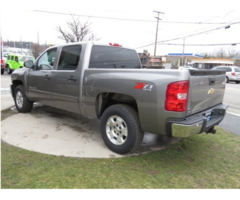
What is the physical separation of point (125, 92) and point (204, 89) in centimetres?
119

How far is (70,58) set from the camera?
429 cm

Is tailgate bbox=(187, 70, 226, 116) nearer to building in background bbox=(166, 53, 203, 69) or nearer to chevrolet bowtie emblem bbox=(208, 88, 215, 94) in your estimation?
chevrolet bowtie emblem bbox=(208, 88, 215, 94)

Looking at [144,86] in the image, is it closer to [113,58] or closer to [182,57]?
[113,58]

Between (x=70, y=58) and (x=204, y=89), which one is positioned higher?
(x=70, y=58)

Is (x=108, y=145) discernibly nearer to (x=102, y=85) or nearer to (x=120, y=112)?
(x=120, y=112)

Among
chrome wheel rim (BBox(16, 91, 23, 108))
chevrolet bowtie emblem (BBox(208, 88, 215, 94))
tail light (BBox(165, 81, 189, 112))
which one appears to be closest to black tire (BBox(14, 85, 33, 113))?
chrome wheel rim (BBox(16, 91, 23, 108))

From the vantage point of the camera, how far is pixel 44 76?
4.77 metres

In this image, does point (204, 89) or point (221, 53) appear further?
point (221, 53)

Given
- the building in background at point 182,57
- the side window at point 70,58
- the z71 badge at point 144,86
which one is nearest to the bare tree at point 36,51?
the building in background at point 182,57

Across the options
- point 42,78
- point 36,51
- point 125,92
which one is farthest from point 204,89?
point 36,51

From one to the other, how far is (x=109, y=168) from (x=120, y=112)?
865 mm

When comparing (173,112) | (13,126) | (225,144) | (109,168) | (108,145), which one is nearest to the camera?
(173,112)

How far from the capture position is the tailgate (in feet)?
9.37
